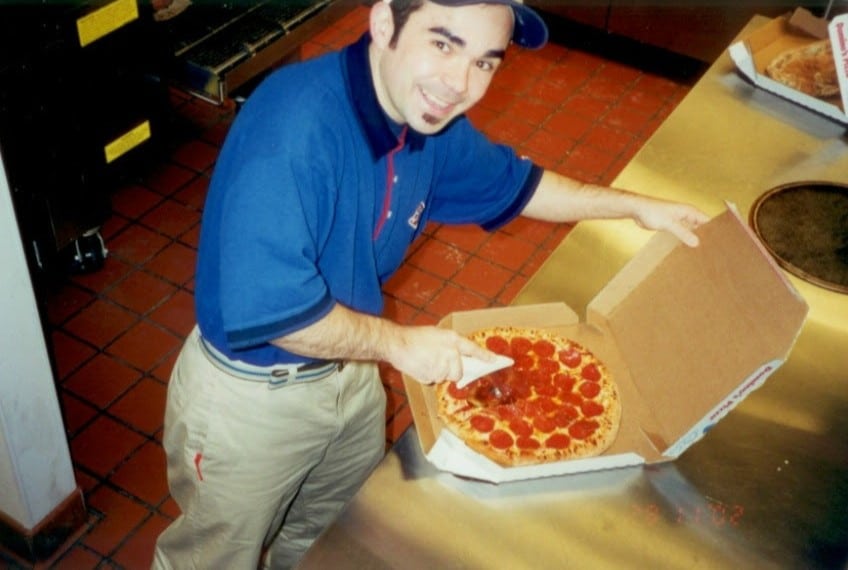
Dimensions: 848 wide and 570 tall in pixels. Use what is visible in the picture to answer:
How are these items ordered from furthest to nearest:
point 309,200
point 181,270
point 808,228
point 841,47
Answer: point 181,270 → point 841,47 → point 808,228 → point 309,200

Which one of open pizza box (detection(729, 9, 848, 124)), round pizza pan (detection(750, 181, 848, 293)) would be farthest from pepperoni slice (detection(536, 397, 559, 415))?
open pizza box (detection(729, 9, 848, 124))

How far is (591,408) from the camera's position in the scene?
1.82 m

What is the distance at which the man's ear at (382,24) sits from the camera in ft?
5.32

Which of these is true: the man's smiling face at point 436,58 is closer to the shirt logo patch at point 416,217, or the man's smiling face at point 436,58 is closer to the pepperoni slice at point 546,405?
the shirt logo patch at point 416,217

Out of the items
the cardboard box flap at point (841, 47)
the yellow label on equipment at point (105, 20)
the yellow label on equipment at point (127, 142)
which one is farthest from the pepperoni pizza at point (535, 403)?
the yellow label on equipment at point (127, 142)

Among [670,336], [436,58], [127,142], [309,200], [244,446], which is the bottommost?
[127,142]

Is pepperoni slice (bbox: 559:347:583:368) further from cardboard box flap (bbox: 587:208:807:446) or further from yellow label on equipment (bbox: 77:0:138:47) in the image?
yellow label on equipment (bbox: 77:0:138:47)

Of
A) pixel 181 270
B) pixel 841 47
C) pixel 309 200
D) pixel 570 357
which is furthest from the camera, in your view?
pixel 181 270

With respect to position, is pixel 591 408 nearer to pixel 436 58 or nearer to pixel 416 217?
pixel 416 217

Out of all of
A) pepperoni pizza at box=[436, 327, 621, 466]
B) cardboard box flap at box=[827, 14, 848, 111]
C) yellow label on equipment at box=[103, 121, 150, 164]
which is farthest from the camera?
yellow label on equipment at box=[103, 121, 150, 164]

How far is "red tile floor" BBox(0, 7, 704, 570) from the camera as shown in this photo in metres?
2.94

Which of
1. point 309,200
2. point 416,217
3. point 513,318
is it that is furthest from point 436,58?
point 513,318

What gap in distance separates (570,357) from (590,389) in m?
0.08

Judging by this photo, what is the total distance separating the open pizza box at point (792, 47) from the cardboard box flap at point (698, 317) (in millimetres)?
994
